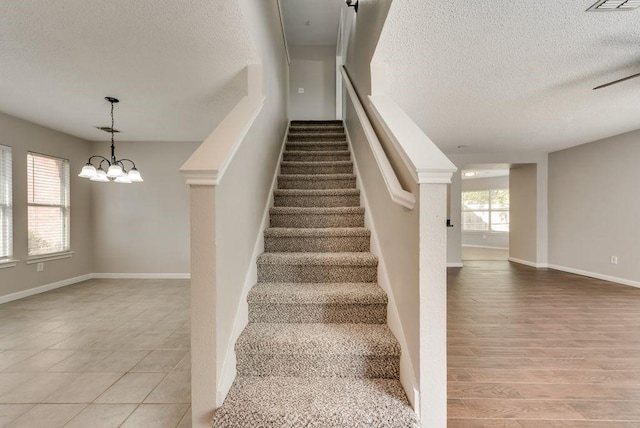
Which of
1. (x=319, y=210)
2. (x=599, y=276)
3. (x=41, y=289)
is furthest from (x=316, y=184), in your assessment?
(x=599, y=276)

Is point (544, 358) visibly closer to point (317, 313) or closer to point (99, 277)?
point (317, 313)

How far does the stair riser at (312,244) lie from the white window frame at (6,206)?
12.5 ft

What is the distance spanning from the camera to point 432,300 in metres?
1.21

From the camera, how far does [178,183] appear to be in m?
4.79

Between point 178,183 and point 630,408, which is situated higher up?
point 178,183

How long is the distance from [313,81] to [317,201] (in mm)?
4136

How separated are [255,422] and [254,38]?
2.45 meters

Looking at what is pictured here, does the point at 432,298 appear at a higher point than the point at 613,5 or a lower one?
lower

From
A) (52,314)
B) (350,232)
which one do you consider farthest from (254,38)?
(52,314)

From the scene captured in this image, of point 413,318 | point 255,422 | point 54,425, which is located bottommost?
point 54,425

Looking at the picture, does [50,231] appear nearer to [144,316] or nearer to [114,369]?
[144,316]

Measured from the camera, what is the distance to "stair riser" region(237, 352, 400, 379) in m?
1.44

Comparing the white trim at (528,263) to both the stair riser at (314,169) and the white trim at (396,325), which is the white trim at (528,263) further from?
the white trim at (396,325)

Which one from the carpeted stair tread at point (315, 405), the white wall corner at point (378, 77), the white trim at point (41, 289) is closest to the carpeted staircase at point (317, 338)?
the carpeted stair tread at point (315, 405)
